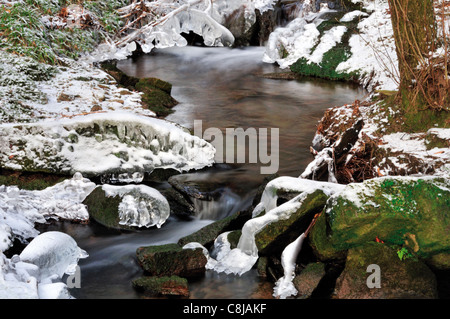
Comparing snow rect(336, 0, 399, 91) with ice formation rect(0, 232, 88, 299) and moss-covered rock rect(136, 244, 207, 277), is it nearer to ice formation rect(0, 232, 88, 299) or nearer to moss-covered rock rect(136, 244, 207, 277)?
moss-covered rock rect(136, 244, 207, 277)

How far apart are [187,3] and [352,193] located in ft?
32.2

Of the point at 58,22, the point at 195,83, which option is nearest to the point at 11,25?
the point at 58,22

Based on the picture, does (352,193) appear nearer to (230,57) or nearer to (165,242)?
(165,242)

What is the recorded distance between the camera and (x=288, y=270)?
392cm

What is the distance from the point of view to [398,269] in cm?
368

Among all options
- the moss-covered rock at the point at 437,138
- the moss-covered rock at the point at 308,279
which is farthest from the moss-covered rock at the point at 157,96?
the moss-covered rock at the point at 308,279

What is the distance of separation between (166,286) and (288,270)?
2.94ft

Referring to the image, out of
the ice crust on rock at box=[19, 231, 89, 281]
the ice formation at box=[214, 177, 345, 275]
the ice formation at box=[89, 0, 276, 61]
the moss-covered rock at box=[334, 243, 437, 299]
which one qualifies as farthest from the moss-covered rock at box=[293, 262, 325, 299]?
the ice formation at box=[89, 0, 276, 61]

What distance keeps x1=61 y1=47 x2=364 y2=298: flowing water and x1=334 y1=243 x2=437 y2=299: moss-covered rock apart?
68 centimetres

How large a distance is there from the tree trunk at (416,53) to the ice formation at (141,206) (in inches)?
103

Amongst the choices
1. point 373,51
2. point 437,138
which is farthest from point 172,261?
point 373,51

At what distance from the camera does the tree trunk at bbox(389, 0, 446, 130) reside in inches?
200

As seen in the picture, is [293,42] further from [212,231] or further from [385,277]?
[385,277]

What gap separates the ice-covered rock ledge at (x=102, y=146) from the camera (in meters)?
5.58
